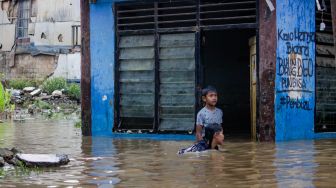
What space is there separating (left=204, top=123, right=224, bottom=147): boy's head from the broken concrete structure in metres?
22.1

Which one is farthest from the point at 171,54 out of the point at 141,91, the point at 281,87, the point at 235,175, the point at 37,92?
the point at 37,92

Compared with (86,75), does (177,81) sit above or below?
below

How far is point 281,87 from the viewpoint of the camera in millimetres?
10594

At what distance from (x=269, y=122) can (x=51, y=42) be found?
22365 millimetres

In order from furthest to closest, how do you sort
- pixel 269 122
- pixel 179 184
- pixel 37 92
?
1. pixel 37 92
2. pixel 269 122
3. pixel 179 184

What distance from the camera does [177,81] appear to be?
11.5 meters

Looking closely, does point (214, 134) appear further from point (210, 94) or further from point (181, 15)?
point (181, 15)

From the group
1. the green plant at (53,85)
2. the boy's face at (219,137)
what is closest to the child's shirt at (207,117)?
the boy's face at (219,137)

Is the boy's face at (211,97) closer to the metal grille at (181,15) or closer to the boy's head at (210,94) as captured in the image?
the boy's head at (210,94)

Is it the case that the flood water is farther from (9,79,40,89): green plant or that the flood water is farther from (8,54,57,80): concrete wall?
(8,54,57,80): concrete wall

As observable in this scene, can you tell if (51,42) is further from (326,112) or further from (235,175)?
(235,175)

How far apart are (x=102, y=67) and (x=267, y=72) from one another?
11.9ft

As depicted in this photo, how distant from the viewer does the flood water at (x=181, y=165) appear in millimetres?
5668

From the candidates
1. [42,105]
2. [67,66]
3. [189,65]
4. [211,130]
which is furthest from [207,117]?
[67,66]
